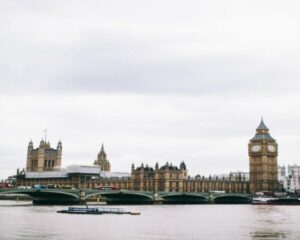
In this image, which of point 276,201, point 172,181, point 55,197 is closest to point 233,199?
point 276,201

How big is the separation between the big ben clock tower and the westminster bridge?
88.3ft

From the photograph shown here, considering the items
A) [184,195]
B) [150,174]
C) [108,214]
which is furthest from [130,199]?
[108,214]

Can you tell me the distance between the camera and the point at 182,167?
178 meters

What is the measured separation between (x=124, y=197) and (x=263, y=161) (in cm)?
6594

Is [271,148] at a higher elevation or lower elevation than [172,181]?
higher

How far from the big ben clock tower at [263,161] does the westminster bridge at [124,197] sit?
26.9m

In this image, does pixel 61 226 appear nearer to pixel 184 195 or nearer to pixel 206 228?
pixel 206 228

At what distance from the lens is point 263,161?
186250 mm

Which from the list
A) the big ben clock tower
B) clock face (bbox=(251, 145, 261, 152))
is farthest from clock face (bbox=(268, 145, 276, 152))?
clock face (bbox=(251, 145, 261, 152))

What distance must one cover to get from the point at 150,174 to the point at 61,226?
120 metres

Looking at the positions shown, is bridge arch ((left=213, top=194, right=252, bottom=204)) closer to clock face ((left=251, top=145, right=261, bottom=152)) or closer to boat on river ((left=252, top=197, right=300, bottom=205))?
boat on river ((left=252, top=197, right=300, bottom=205))

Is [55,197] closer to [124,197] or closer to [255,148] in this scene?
[124,197]

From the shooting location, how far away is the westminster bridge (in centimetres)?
11678

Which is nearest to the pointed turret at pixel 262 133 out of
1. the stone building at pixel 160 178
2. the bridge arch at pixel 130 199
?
the stone building at pixel 160 178
